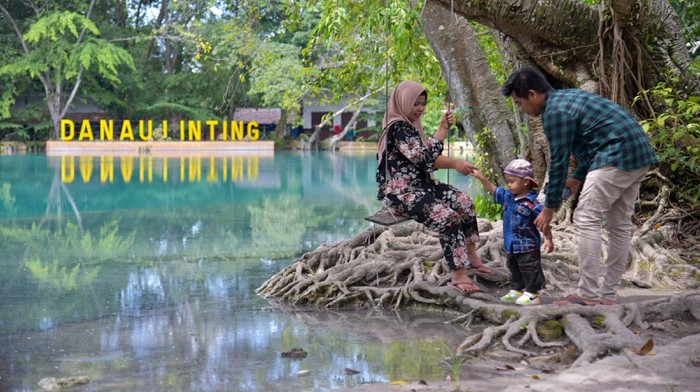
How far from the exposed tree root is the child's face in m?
0.75

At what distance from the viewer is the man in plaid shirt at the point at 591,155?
536 cm

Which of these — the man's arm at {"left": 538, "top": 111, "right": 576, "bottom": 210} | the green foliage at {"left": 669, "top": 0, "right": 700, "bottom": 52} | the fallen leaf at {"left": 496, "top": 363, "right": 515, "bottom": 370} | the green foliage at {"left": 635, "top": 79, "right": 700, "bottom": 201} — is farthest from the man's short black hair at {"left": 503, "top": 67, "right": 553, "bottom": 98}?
the green foliage at {"left": 669, "top": 0, "right": 700, "bottom": 52}

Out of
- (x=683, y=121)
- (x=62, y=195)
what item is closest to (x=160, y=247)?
(x=683, y=121)

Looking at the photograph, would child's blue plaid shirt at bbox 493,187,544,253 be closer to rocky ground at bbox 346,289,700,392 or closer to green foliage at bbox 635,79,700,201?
rocky ground at bbox 346,289,700,392

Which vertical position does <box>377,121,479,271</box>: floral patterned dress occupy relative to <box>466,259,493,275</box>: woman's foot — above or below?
above

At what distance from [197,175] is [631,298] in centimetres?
1931

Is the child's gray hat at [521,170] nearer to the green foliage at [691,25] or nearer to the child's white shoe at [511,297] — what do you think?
the child's white shoe at [511,297]

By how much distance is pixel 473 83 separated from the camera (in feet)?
33.1

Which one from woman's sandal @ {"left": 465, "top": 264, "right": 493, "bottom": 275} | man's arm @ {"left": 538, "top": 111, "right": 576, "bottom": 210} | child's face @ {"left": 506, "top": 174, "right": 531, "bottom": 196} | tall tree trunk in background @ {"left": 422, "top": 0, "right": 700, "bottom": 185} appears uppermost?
tall tree trunk in background @ {"left": 422, "top": 0, "right": 700, "bottom": 185}

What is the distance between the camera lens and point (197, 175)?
80.5 ft

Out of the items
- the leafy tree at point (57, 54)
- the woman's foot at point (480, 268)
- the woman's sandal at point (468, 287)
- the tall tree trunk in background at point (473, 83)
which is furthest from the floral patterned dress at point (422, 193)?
the leafy tree at point (57, 54)

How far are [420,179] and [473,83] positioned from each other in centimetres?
400

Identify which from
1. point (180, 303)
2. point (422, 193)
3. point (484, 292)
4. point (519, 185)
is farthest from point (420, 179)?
point (180, 303)

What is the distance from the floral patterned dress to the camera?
6227mm
